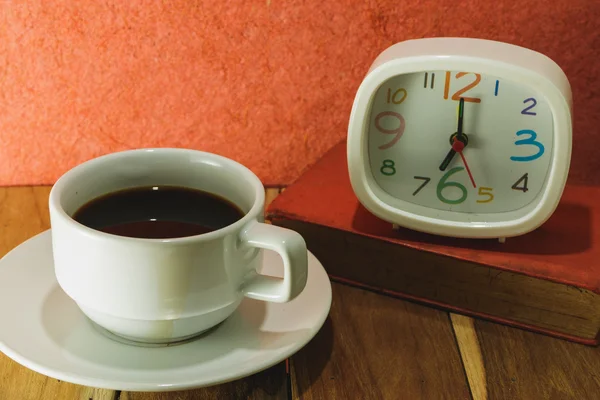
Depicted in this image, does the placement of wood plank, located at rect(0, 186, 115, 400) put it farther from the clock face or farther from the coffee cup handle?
the clock face

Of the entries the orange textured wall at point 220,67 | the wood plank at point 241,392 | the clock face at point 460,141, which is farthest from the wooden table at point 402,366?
the orange textured wall at point 220,67

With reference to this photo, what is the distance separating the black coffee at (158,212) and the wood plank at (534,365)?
274 millimetres

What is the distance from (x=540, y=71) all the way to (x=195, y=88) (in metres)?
0.45

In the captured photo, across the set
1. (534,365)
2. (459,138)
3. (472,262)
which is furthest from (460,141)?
(534,365)

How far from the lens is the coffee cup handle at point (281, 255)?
1.75 ft

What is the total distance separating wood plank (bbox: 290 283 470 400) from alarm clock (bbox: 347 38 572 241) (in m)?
0.09

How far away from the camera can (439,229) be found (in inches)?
27.7

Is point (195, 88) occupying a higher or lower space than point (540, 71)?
lower

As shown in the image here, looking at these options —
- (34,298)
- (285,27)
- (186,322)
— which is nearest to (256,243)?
(186,322)

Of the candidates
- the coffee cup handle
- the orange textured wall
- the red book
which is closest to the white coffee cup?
the coffee cup handle

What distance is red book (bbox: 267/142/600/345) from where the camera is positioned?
2.17 ft

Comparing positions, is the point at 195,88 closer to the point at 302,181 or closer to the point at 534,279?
the point at 302,181

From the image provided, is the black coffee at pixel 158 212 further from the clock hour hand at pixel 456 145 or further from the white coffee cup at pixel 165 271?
the clock hour hand at pixel 456 145

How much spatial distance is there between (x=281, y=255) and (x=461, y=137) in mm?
259
